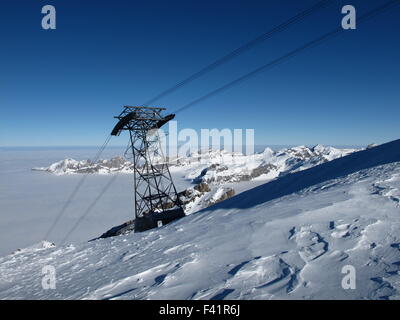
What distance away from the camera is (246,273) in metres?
4.41

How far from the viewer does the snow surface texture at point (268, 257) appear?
3.85m

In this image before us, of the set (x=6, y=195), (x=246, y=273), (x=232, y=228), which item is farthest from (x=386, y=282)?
(x=6, y=195)

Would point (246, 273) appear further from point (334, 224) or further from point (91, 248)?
point (91, 248)

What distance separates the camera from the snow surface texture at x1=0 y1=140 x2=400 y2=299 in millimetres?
3850

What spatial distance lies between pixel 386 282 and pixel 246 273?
80.9 inches

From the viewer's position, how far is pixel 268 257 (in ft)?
15.8

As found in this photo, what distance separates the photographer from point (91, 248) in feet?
34.4
